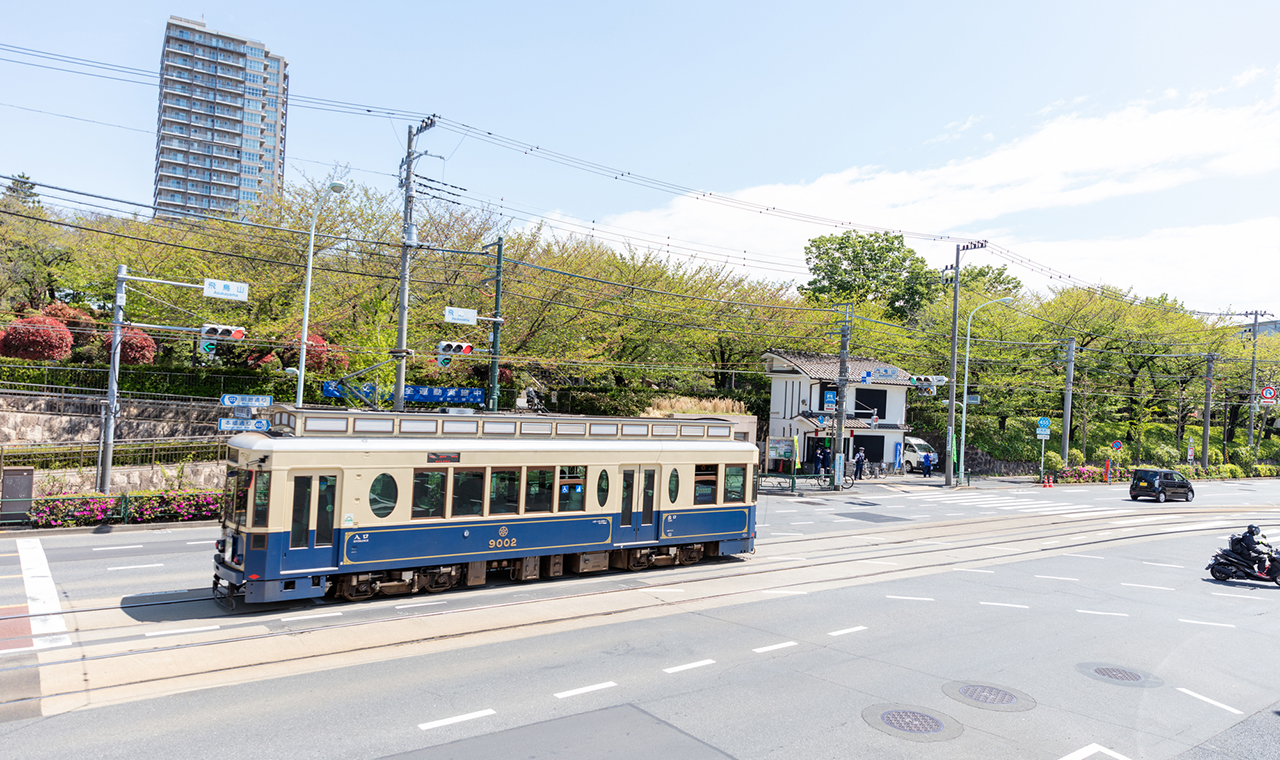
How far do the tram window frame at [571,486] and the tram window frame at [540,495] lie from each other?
11cm

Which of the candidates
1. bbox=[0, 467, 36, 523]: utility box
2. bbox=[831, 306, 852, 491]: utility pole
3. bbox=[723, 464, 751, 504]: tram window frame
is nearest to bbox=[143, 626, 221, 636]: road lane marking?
bbox=[723, 464, 751, 504]: tram window frame

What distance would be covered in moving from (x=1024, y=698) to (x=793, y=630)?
146 inches

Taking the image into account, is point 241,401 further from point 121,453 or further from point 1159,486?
point 1159,486

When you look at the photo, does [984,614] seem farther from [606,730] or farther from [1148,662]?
[606,730]

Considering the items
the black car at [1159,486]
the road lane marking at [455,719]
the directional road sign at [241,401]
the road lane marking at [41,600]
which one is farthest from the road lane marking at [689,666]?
the black car at [1159,486]

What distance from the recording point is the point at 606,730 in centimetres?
833

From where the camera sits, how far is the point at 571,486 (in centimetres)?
1577

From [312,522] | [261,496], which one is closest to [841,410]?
[312,522]

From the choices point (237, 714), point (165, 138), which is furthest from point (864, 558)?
point (165, 138)

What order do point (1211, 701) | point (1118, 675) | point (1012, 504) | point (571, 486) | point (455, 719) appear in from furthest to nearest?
point (1012, 504), point (571, 486), point (1118, 675), point (1211, 701), point (455, 719)

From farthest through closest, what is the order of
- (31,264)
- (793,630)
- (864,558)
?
(31,264)
(864,558)
(793,630)

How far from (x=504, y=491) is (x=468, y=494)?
2.39 ft

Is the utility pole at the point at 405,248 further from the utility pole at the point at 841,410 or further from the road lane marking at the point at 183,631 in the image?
the utility pole at the point at 841,410

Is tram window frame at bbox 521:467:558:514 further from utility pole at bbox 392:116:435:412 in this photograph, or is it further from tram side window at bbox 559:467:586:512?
utility pole at bbox 392:116:435:412
